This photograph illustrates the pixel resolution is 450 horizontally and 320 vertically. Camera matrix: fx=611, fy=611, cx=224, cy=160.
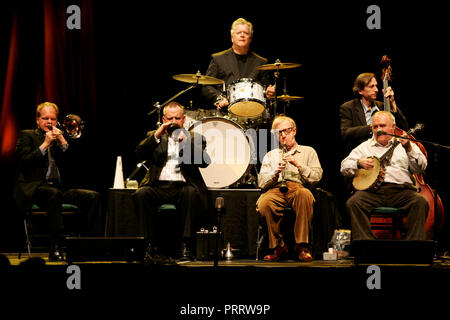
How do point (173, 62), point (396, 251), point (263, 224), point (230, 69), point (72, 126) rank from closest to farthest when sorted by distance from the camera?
point (396, 251) → point (263, 224) → point (72, 126) → point (230, 69) → point (173, 62)

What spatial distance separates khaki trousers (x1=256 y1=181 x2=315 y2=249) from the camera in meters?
5.68

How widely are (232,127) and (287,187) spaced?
1.25 meters

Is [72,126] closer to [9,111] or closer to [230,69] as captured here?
[9,111]

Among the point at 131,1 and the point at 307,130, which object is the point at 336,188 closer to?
the point at 307,130

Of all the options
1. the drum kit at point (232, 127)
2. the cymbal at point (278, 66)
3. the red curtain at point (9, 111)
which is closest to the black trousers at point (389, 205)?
the drum kit at point (232, 127)

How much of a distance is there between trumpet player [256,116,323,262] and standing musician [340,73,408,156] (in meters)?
0.59

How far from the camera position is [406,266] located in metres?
4.32

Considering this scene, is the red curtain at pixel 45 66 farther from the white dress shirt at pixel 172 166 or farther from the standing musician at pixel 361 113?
the standing musician at pixel 361 113

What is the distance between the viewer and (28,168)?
601 centimetres

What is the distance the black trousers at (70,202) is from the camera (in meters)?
5.88

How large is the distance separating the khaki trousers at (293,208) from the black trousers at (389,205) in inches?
15.5

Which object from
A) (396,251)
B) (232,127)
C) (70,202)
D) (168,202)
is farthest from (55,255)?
(396,251)

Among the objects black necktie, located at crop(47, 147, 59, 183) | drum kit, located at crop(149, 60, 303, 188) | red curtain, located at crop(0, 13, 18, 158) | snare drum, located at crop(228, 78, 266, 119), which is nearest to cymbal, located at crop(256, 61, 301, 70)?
drum kit, located at crop(149, 60, 303, 188)
